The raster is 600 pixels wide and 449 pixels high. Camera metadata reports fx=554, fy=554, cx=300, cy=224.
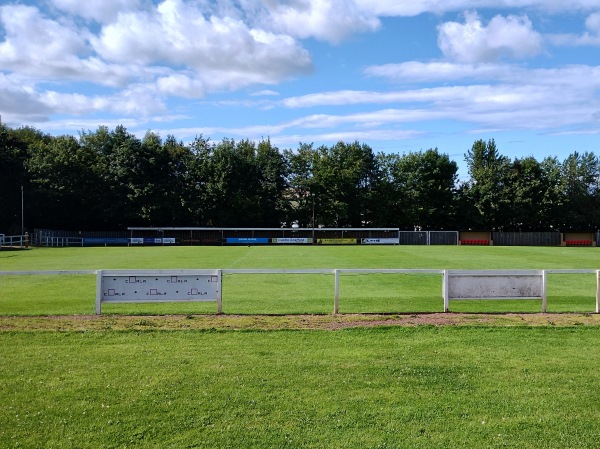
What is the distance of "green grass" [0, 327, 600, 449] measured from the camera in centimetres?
531

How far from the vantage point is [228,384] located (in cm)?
683

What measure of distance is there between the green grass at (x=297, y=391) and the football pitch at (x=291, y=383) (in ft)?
0.07

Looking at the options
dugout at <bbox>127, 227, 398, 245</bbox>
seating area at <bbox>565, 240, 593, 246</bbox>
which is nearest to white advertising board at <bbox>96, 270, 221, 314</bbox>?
dugout at <bbox>127, 227, 398, 245</bbox>

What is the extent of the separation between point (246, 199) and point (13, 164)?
28.7 metres

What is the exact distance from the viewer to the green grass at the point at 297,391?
5309mm

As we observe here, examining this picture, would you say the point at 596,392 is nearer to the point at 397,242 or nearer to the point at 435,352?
the point at 435,352

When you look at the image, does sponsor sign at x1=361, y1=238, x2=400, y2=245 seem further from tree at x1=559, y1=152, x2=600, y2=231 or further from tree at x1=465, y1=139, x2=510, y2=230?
tree at x1=559, y1=152, x2=600, y2=231

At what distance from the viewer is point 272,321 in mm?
11281

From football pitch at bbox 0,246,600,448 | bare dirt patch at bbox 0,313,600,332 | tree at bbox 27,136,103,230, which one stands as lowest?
bare dirt patch at bbox 0,313,600,332

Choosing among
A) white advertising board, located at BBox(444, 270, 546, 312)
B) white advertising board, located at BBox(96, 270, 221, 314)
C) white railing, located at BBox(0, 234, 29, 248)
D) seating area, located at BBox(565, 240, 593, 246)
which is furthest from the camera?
seating area, located at BBox(565, 240, 593, 246)

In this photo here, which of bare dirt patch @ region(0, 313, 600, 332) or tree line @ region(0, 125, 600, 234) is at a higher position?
tree line @ region(0, 125, 600, 234)

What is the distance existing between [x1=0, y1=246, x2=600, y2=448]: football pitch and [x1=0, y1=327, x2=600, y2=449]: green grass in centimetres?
2

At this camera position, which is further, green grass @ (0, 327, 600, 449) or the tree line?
the tree line

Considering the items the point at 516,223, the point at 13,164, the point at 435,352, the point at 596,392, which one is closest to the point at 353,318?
the point at 435,352
